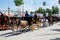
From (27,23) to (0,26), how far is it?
14.8 ft

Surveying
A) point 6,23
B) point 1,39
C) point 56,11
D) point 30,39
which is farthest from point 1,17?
point 56,11

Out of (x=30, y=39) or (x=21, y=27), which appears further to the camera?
(x=21, y=27)

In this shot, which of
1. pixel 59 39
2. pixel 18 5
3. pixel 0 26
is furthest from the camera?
pixel 18 5

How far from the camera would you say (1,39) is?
55.9ft

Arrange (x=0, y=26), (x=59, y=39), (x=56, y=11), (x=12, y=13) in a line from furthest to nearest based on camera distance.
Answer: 1. (x=56, y=11)
2. (x=12, y=13)
3. (x=0, y=26)
4. (x=59, y=39)

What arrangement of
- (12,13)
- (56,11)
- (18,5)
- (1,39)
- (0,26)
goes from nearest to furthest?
1. (1,39)
2. (0,26)
3. (12,13)
4. (18,5)
5. (56,11)

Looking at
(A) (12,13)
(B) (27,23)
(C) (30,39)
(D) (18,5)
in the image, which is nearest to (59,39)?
(C) (30,39)

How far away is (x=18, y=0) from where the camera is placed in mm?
63938

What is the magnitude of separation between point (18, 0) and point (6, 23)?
1472 inches

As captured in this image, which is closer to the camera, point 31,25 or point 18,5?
point 31,25

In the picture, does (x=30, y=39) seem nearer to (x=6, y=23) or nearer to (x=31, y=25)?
(x=31, y=25)

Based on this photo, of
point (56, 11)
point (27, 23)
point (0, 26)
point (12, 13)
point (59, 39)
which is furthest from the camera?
point (56, 11)

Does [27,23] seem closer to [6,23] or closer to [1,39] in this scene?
[6,23]

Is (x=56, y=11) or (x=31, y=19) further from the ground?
(x=31, y=19)
